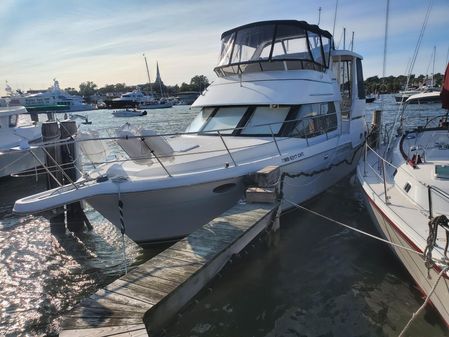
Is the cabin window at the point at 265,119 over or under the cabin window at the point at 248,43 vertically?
under

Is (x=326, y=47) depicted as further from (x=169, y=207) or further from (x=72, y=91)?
(x=72, y=91)

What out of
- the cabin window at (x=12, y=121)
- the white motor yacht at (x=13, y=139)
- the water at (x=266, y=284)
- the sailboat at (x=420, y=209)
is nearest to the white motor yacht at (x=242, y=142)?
the water at (x=266, y=284)

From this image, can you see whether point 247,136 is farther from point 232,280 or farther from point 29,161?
point 29,161

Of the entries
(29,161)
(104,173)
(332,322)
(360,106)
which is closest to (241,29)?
(360,106)

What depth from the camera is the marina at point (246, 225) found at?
4.76 metres

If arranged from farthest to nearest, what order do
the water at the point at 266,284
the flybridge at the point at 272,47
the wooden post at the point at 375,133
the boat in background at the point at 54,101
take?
the boat in background at the point at 54,101 < the wooden post at the point at 375,133 < the flybridge at the point at 272,47 < the water at the point at 266,284

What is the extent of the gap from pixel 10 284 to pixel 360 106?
1011 cm

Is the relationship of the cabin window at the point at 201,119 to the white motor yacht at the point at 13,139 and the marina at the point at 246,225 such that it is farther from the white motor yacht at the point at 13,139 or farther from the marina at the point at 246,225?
the white motor yacht at the point at 13,139

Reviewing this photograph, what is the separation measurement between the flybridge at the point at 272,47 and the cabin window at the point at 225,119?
117 cm

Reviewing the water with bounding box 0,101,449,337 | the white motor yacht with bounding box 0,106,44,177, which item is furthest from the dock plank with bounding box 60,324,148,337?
the white motor yacht with bounding box 0,106,44,177

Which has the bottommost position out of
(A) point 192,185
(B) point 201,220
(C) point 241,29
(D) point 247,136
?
(B) point 201,220

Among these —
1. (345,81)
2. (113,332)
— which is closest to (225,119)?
(345,81)

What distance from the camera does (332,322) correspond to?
5.16m

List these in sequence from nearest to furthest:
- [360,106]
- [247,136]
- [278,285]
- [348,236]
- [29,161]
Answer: [278,285]
[348,236]
[247,136]
[360,106]
[29,161]
